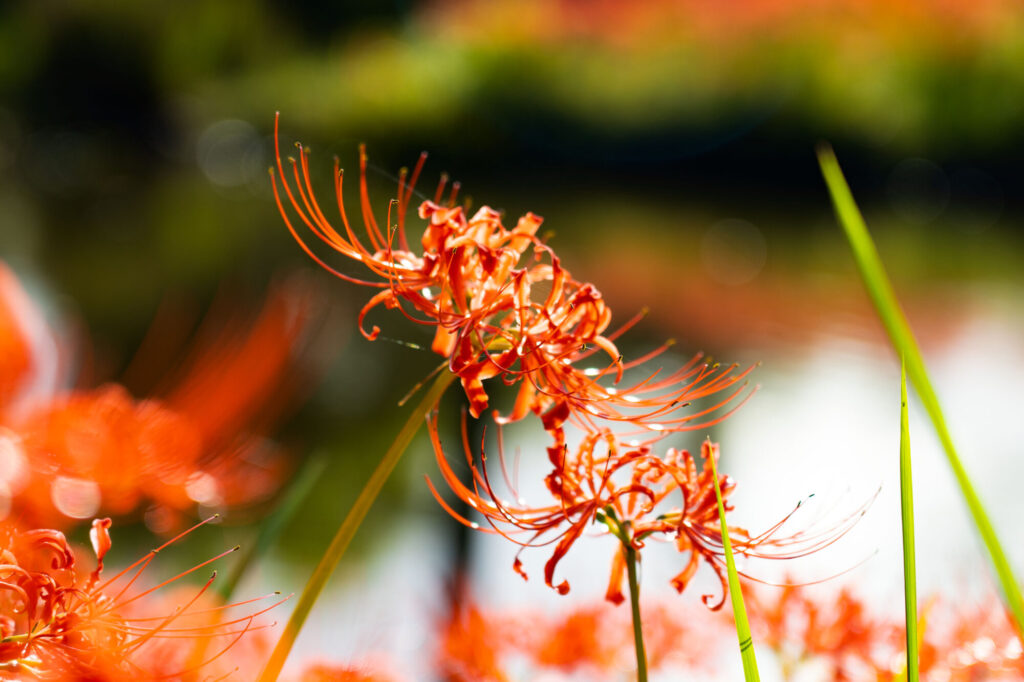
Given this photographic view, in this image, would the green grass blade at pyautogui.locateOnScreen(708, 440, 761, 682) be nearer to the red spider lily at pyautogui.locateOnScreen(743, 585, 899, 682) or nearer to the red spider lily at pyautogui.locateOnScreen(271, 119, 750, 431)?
the red spider lily at pyautogui.locateOnScreen(271, 119, 750, 431)

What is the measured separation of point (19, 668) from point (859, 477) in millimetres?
2478

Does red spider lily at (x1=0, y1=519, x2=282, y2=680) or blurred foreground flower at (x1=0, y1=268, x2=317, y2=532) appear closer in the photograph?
red spider lily at (x1=0, y1=519, x2=282, y2=680)

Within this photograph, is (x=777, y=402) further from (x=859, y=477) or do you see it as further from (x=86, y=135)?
(x=86, y=135)

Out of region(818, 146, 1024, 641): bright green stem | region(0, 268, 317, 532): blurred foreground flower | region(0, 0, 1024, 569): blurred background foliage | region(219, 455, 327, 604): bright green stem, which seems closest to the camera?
region(818, 146, 1024, 641): bright green stem

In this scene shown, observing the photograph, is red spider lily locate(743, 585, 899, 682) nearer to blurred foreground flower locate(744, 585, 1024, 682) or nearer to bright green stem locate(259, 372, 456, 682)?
blurred foreground flower locate(744, 585, 1024, 682)

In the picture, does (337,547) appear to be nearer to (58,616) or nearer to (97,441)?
(58,616)

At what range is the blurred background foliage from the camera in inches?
302

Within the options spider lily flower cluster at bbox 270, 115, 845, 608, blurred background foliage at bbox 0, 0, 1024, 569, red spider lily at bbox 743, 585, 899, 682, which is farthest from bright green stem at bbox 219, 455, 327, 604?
blurred background foliage at bbox 0, 0, 1024, 569

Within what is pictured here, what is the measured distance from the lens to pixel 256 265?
5.23 meters

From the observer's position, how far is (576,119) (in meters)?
11.5

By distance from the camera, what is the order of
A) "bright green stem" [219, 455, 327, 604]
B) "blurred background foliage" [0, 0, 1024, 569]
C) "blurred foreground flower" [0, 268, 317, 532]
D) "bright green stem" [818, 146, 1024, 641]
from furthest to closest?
"blurred background foliage" [0, 0, 1024, 569]
"blurred foreground flower" [0, 268, 317, 532]
"bright green stem" [219, 455, 327, 604]
"bright green stem" [818, 146, 1024, 641]

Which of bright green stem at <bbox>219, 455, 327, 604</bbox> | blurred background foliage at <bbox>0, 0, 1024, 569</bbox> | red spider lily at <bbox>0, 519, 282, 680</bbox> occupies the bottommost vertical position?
red spider lily at <bbox>0, 519, 282, 680</bbox>

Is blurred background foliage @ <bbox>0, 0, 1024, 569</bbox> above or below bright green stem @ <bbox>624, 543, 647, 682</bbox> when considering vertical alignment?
above

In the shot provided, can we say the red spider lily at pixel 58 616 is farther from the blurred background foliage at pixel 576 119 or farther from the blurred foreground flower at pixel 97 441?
the blurred background foliage at pixel 576 119
